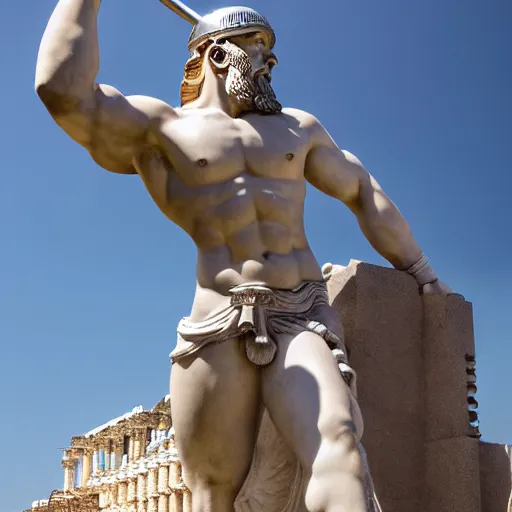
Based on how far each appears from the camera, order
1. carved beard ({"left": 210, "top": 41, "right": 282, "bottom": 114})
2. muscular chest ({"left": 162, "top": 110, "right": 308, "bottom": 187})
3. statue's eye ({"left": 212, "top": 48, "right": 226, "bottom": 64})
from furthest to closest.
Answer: statue's eye ({"left": 212, "top": 48, "right": 226, "bottom": 64}) < carved beard ({"left": 210, "top": 41, "right": 282, "bottom": 114}) < muscular chest ({"left": 162, "top": 110, "right": 308, "bottom": 187})

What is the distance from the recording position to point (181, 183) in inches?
194

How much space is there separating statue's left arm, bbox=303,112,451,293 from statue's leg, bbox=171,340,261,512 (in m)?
1.28

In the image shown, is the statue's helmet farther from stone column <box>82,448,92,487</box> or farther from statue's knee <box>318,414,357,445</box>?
Answer: stone column <box>82,448,92,487</box>

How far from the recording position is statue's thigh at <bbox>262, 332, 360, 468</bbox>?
14.2 ft

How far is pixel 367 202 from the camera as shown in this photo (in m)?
5.74

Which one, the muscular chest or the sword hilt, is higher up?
the sword hilt

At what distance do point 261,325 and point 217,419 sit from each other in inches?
19.2

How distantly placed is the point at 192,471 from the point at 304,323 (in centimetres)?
90

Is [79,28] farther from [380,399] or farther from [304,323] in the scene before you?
[380,399]

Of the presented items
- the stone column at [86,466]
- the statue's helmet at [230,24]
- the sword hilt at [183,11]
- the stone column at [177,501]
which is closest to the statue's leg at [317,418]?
the statue's helmet at [230,24]

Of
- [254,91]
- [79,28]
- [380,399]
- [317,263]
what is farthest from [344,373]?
[79,28]

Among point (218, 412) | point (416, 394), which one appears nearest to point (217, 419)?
point (218, 412)

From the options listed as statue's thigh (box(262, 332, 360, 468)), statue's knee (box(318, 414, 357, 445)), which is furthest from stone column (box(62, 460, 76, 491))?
statue's knee (box(318, 414, 357, 445))

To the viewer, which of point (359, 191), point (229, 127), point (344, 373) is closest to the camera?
point (344, 373)
